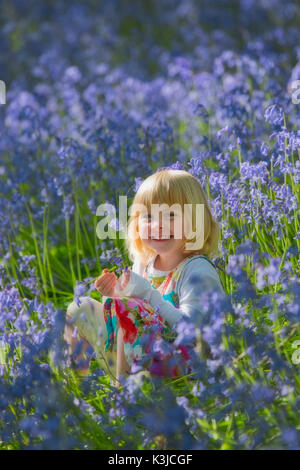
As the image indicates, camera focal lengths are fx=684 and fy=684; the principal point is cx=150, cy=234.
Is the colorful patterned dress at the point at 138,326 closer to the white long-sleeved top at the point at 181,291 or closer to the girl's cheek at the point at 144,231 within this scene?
the white long-sleeved top at the point at 181,291

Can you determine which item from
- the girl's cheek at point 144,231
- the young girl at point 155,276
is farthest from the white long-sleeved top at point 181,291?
the girl's cheek at point 144,231

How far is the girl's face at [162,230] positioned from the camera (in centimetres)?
266

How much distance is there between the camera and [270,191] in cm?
277

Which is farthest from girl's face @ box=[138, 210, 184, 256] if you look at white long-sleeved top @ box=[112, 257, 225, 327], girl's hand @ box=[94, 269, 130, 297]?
girl's hand @ box=[94, 269, 130, 297]

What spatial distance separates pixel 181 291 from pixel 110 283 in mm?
317

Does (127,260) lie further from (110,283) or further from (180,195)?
(110,283)

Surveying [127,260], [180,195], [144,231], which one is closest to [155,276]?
[144,231]

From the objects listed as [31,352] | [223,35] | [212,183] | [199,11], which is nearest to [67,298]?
[212,183]

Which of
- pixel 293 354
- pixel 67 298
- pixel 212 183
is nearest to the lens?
pixel 293 354

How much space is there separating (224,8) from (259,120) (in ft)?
21.3

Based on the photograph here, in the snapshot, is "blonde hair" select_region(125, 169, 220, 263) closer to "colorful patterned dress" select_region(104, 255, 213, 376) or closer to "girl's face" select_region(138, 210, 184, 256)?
"girl's face" select_region(138, 210, 184, 256)

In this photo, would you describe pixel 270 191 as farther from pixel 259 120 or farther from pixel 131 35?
pixel 131 35

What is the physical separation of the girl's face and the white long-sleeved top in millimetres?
142
